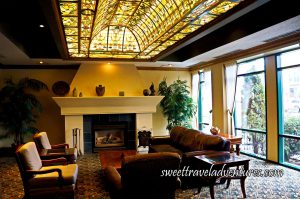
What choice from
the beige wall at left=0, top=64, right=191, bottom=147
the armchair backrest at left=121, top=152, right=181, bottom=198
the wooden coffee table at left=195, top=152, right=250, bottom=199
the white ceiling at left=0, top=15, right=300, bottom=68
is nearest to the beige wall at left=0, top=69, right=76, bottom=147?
the beige wall at left=0, top=64, right=191, bottom=147

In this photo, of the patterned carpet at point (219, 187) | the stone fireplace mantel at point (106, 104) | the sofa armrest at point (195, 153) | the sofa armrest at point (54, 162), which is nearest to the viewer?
the patterned carpet at point (219, 187)

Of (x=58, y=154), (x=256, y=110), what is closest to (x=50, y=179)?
(x=58, y=154)

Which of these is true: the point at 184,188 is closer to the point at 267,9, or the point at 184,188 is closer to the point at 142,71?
the point at 267,9

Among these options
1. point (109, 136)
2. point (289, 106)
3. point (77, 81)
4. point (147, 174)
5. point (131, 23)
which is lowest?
point (109, 136)

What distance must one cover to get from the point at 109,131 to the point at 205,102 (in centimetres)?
337

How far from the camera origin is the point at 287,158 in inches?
207

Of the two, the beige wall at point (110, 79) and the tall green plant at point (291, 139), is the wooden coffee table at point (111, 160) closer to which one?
the beige wall at point (110, 79)

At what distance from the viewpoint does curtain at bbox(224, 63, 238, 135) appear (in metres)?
6.51

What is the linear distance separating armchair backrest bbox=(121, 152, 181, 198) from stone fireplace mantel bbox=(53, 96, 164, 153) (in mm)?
4637

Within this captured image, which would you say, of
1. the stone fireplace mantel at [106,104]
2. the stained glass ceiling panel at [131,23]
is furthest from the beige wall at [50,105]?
the stained glass ceiling panel at [131,23]

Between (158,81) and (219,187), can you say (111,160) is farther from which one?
(158,81)

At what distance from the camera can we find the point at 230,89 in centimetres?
664

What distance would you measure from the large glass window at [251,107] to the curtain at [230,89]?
7.3 inches

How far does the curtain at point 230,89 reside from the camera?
651 cm
